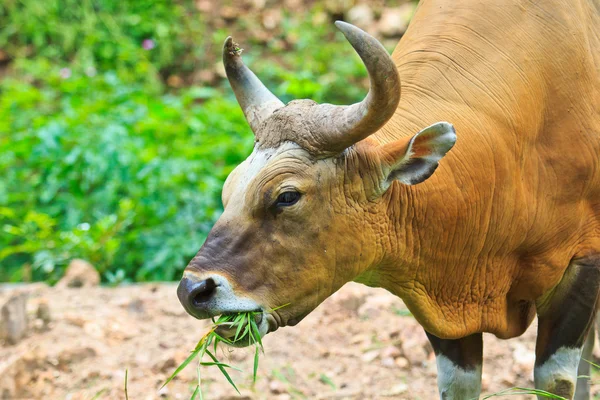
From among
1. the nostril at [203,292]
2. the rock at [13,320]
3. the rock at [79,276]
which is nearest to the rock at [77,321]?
the rock at [13,320]

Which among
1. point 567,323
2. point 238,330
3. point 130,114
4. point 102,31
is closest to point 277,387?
point 567,323

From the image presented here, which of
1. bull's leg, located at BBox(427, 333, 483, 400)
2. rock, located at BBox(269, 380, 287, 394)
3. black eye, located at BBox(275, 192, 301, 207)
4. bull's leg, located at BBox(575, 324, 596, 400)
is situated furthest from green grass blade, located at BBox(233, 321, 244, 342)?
bull's leg, located at BBox(575, 324, 596, 400)

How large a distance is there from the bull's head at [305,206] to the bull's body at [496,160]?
0.24 metres

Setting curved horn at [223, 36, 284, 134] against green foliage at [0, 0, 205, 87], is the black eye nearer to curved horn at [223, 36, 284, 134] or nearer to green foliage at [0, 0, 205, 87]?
curved horn at [223, 36, 284, 134]

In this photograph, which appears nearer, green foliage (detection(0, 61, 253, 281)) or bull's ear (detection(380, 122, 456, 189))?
bull's ear (detection(380, 122, 456, 189))

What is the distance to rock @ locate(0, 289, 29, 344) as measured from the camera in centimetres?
575

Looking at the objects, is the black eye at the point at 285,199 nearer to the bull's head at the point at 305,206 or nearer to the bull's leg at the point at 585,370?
the bull's head at the point at 305,206

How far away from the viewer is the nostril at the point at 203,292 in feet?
10.8

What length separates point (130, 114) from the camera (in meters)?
9.09

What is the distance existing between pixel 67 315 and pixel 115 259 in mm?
1393

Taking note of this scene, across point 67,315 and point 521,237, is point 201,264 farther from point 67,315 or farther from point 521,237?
point 67,315

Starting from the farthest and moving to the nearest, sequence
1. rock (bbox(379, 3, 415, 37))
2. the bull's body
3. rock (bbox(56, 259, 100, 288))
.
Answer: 1. rock (bbox(379, 3, 415, 37))
2. rock (bbox(56, 259, 100, 288))
3. the bull's body

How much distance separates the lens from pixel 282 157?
3.49 metres

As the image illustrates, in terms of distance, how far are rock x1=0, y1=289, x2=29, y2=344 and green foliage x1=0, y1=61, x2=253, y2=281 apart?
1251mm
